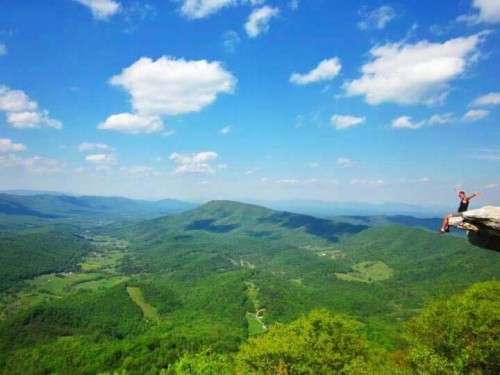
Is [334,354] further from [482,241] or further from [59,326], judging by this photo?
[59,326]

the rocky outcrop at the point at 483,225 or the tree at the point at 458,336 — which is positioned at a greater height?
the rocky outcrop at the point at 483,225

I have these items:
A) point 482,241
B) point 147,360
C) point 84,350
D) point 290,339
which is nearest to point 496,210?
point 482,241

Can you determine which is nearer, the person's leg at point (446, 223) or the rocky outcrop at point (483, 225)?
the rocky outcrop at point (483, 225)

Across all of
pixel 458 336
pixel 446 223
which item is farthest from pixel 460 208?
pixel 458 336

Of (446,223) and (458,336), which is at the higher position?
(446,223)

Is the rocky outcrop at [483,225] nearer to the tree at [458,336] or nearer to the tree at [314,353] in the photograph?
the tree at [458,336]

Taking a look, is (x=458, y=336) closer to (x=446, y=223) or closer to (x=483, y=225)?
(x=446, y=223)

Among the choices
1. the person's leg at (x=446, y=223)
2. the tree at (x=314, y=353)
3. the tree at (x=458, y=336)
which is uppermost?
the person's leg at (x=446, y=223)

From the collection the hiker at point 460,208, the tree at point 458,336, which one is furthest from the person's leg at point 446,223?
the tree at point 458,336

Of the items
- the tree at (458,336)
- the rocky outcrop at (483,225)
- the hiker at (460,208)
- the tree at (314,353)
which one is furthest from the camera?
the tree at (314,353)

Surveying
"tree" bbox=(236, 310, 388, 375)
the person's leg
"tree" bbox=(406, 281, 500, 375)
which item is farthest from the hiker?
"tree" bbox=(236, 310, 388, 375)
